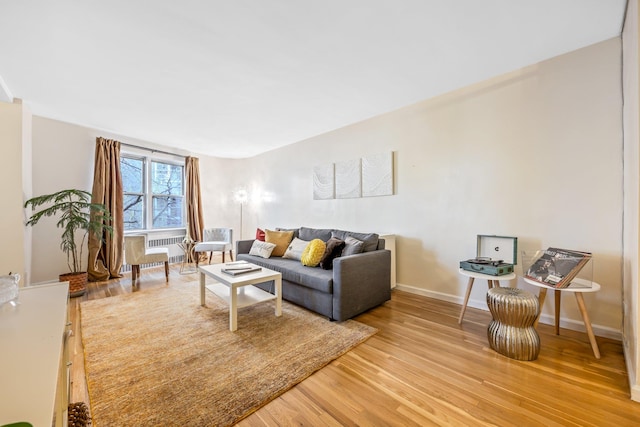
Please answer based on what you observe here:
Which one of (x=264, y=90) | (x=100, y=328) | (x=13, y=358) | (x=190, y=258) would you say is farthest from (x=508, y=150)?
(x=190, y=258)

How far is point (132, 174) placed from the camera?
488 centimetres

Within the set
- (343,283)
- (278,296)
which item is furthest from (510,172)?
(278,296)

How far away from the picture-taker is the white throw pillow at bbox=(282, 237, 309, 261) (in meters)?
3.51

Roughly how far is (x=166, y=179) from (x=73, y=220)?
2081mm

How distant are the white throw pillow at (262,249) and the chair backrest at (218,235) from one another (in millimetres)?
1638

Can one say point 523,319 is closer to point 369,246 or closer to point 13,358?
point 369,246

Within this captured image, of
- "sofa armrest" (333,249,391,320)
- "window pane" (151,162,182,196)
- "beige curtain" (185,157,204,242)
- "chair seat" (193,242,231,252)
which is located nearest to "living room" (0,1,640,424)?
"sofa armrest" (333,249,391,320)

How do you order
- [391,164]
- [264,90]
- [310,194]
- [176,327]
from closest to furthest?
[176,327] < [264,90] < [391,164] < [310,194]

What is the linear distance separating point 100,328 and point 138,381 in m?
1.15

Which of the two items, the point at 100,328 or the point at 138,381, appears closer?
the point at 138,381

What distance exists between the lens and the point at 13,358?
73 cm

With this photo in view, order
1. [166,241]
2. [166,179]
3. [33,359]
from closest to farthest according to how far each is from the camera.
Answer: [33,359] → [166,241] → [166,179]

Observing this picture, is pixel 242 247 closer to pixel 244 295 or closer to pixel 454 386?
pixel 244 295

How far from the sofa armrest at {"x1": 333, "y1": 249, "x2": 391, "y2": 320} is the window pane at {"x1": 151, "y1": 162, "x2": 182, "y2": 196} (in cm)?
447
